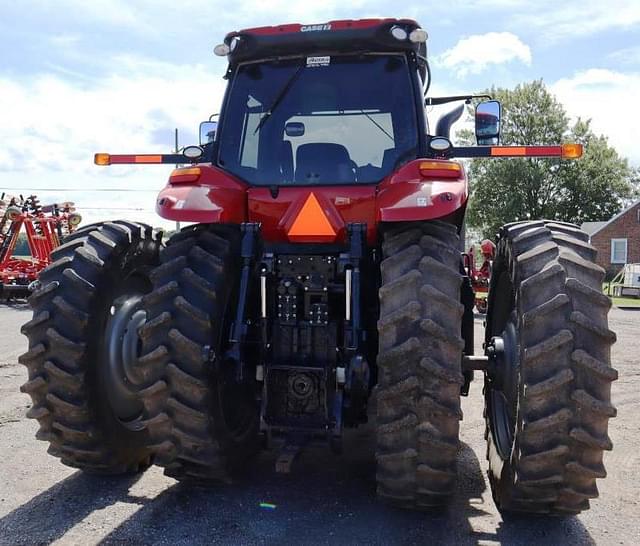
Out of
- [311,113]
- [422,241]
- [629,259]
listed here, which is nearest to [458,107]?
[311,113]

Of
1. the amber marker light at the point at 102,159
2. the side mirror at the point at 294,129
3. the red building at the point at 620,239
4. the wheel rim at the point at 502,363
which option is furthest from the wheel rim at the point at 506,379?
the red building at the point at 620,239

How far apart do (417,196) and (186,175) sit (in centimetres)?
142

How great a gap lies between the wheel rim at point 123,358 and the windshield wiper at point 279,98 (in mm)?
1447

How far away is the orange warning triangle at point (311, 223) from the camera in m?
3.58

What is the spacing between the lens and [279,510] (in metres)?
3.74

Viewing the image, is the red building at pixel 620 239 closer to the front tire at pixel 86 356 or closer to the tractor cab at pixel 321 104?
the tractor cab at pixel 321 104

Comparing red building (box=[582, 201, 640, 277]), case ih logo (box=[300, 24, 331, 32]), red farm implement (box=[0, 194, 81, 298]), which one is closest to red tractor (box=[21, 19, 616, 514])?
case ih logo (box=[300, 24, 331, 32])

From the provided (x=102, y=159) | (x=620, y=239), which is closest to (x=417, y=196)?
(x=102, y=159)

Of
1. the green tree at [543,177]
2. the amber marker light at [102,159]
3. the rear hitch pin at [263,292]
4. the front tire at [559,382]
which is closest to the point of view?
the front tire at [559,382]

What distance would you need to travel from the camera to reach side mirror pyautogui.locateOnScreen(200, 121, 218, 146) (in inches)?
185

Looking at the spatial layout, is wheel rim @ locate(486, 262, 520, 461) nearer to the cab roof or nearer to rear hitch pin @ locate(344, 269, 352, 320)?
rear hitch pin @ locate(344, 269, 352, 320)

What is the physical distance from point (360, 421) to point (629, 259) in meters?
41.1

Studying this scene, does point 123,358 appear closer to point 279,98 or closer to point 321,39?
point 279,98

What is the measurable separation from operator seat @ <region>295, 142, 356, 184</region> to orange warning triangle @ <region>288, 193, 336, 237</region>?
1.39 feet
